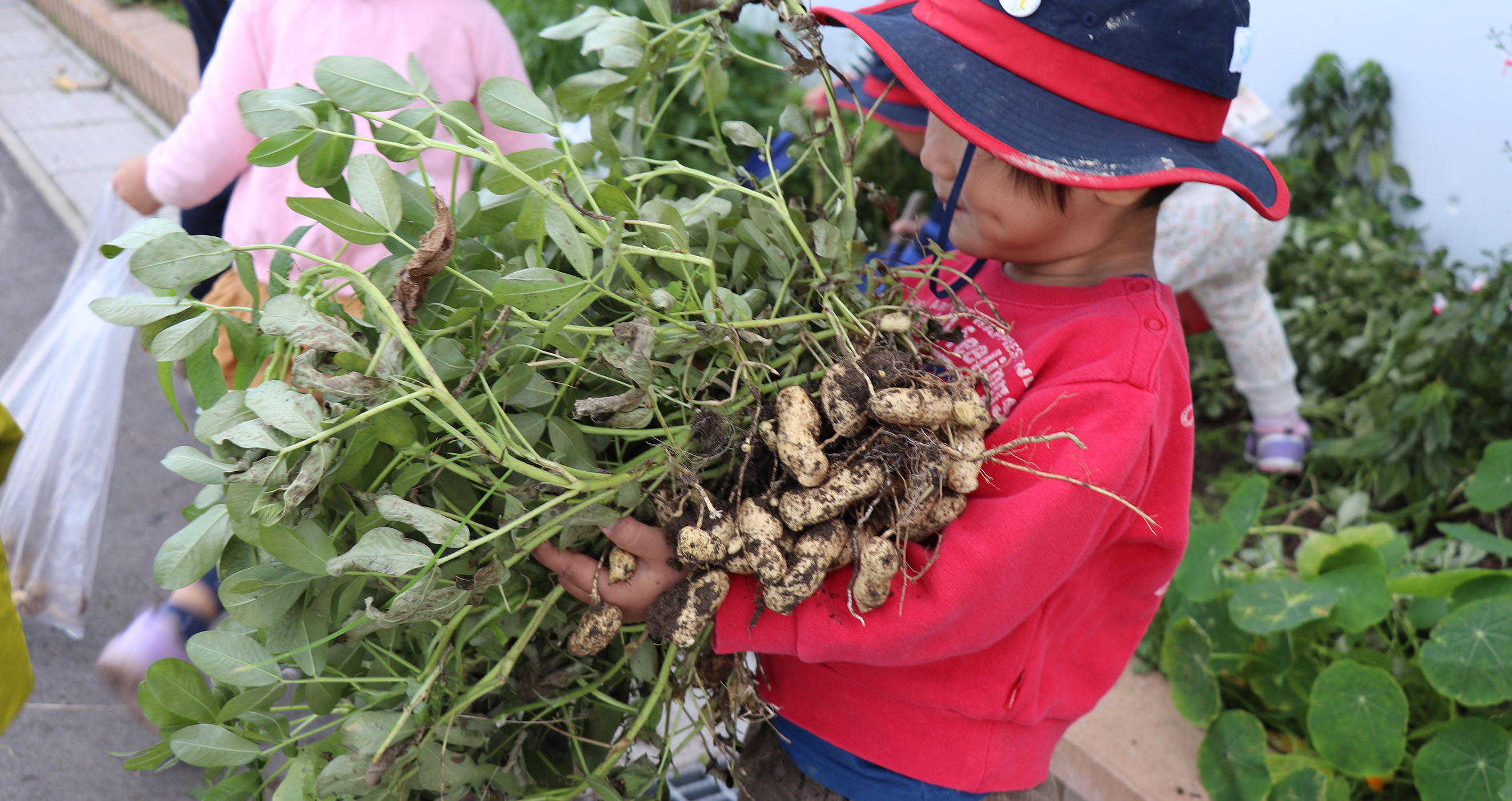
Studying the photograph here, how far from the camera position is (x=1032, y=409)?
111 centimetres

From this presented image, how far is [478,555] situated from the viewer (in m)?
1.03

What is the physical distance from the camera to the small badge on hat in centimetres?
112

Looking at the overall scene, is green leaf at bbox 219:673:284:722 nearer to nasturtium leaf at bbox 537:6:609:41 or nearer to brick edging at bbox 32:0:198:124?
nasturtium leaf at bbox 537:6:609:41

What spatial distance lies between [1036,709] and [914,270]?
1.80 ft

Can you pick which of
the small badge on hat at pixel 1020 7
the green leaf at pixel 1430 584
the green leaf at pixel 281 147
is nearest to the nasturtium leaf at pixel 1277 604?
the green leaf at pixel 1430 584

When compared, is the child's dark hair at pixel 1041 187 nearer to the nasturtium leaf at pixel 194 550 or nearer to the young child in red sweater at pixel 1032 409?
the young child in red sweater at pixel 1032 409

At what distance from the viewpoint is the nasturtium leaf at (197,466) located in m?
0.93

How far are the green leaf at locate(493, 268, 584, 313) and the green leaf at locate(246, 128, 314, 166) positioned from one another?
260 millimetres

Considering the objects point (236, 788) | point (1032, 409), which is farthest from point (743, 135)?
point (236, 788)

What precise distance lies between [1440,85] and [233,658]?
132 inches

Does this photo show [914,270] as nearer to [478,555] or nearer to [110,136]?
[478,555]

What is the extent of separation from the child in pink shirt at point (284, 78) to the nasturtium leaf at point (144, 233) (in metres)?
0.76

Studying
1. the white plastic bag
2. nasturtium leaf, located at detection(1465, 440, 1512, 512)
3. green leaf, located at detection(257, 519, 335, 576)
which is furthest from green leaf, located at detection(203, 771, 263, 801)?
nasturtium leaf, located at detection(1465, 440, 1512, 512)

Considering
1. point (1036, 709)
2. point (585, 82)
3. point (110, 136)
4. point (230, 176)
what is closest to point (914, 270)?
point (585, 82)
